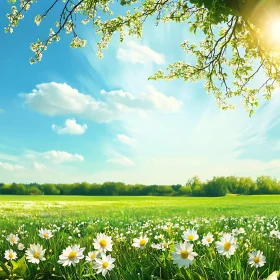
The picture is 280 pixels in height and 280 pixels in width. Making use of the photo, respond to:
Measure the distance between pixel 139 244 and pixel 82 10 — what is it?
48.0 ft

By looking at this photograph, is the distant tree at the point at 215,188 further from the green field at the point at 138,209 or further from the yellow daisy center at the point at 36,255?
the yellow daisy center at the point at 36,255

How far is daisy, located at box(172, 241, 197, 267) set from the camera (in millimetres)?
2658

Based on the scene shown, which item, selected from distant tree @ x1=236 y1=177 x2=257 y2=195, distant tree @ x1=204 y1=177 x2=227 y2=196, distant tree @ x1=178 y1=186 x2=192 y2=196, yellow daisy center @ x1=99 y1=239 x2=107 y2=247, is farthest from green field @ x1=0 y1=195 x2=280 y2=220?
distant tree @ x1=236 y1=177 x2=257 y2=195

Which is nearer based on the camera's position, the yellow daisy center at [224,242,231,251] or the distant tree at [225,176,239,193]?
the yellow daisy center at [224,242,231,251]

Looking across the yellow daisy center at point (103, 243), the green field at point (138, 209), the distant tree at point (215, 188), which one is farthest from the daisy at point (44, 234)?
the distant tree at point (215, 188)

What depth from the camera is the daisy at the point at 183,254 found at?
2658 mm

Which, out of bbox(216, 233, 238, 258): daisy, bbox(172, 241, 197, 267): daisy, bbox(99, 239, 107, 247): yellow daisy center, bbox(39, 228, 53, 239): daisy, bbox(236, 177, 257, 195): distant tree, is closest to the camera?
bbox(172, 241, 197, 267): daisy

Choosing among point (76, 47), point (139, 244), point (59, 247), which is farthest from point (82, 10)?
point (139, 244)

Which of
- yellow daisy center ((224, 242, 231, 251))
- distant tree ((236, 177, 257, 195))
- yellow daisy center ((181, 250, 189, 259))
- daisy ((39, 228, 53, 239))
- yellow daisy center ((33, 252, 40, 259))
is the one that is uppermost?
distant tree ((236, 177, 257, 195))

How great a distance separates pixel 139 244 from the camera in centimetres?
348

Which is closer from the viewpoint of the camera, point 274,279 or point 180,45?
point 274,279

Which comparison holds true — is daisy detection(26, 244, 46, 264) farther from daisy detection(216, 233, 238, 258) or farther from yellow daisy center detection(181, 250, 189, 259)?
daisy detection(216, 233, 238, 258)

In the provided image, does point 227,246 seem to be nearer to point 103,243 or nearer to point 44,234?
point 103,243

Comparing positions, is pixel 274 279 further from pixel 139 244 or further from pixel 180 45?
pixel 180 45
